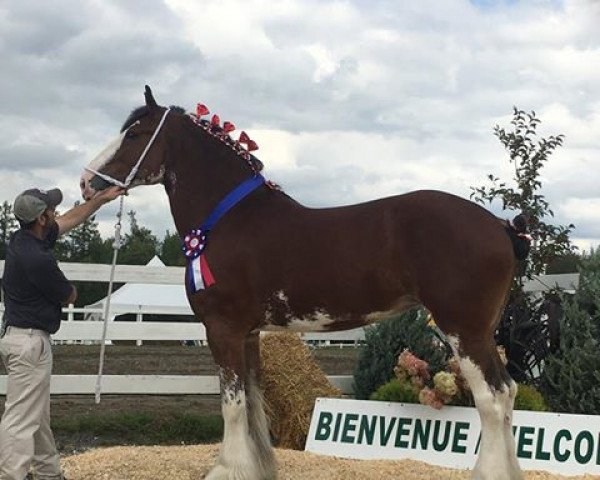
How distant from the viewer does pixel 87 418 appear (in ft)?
24.8

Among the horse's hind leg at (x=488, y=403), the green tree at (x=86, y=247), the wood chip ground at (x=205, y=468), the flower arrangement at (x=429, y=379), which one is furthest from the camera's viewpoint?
the green tree at (x=86, y=247)

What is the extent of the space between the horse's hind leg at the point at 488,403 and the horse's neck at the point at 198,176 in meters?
1.76

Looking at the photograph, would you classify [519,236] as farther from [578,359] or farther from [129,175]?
[129,175]

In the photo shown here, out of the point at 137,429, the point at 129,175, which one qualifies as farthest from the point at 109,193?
the point at 137,429

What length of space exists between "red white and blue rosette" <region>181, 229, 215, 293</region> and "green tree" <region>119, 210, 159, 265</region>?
39.7 metres

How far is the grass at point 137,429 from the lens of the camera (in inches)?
291

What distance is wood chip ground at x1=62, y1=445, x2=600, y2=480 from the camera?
17.4ft

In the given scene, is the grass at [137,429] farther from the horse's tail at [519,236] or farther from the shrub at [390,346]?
the horse's tail at [519,236]

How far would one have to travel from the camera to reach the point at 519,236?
452cm

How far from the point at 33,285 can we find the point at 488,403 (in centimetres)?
277

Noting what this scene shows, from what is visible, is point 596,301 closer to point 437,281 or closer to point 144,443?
point 437,281

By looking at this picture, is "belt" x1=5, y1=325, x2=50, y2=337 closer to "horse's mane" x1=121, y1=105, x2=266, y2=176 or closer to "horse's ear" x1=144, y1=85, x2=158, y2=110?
"horse's mane" x1=121, y1=105, x2=266, y2=176

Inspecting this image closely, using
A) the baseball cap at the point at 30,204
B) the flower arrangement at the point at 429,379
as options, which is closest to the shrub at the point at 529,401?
the flower arrangement at the point at 429,379

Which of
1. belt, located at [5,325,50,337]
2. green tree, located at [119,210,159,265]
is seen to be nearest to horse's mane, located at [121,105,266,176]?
belt, located at [5,325,50,337]
